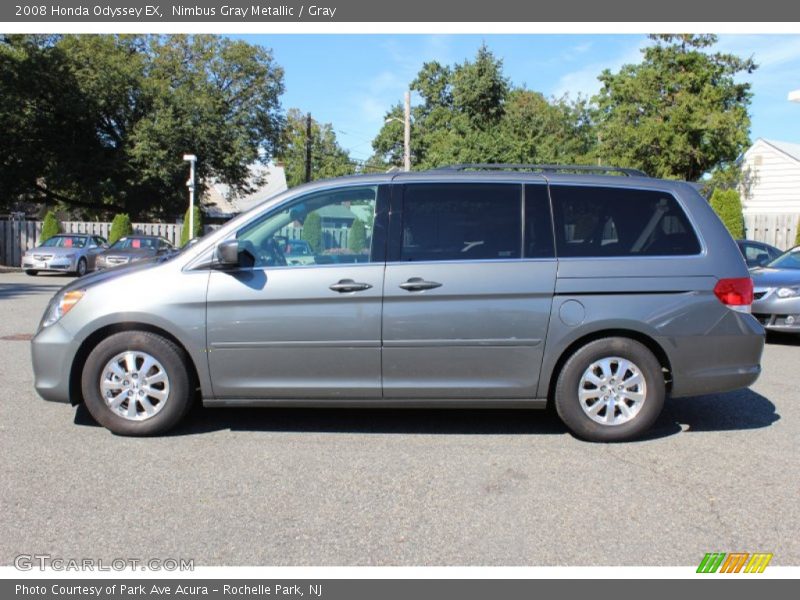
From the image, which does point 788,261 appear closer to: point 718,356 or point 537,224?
point 718,356

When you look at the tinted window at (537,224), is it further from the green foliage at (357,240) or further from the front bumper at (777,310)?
the front bumper at (777,310)

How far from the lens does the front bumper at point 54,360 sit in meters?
5.03

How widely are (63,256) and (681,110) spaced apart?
2398 centimetres

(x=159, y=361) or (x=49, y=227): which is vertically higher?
(x=49, y=227)

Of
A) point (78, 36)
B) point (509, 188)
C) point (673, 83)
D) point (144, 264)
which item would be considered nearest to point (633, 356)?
point (509, 188)

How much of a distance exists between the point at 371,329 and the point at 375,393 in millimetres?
487

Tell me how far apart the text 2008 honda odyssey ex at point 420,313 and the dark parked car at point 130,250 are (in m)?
15.8

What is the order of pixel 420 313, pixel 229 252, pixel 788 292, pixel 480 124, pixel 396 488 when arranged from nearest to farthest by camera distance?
1. pixel 396 488
2. pixel 229 252
3. pixel 420 313
4. pixel 788 292
5. pixel 480 124

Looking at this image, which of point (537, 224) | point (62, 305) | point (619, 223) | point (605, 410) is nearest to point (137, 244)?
point (62, 305)

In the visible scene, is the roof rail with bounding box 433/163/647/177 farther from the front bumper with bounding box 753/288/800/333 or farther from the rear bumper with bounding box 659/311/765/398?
the front bumper with bounding box 753/288/800/333

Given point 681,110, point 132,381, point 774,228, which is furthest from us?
point 681,110

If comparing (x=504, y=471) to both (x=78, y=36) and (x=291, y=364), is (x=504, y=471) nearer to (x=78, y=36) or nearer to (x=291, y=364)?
(x=291, y=364)

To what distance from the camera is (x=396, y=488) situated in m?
4.25

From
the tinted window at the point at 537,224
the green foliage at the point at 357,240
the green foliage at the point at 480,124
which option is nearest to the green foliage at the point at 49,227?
the green foliage at the point at 480,124
